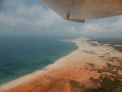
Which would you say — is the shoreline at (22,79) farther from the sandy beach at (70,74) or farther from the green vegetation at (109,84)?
the green vegetation at (109,84)

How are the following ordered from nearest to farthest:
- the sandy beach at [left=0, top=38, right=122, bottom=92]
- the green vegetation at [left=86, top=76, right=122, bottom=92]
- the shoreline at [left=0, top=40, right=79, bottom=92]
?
the green vegetation at [left=86, top=76, right=122, bottom=92] → the sandy beach at [left=0, top=38, right=122, bottom=92] → the shoreline at [left=0, top=40, right=79, bottom=92]

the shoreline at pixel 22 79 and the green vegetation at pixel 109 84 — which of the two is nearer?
the green vegetation at pixel 109 84

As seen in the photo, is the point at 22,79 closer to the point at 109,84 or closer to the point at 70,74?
the point at 70,74

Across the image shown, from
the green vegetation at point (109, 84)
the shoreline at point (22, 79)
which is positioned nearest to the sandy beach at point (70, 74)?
the shoreline at point (22, 79)

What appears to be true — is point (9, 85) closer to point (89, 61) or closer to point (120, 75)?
Answer: point (89, 61)

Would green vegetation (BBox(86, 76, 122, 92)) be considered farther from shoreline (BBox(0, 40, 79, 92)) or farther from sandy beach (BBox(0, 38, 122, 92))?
shoreline (BBox(0, 40, 79, 92))

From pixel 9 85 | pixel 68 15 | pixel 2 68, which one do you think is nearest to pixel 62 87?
pixel 9 85

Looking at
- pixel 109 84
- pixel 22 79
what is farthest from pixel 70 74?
pixel 22 79

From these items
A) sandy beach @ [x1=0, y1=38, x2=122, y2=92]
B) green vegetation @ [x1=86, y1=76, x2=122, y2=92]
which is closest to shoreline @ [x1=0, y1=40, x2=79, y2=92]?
sandy beach @ [x1=0, y1=38, x2=122, y2=92]
